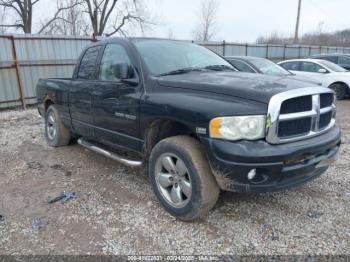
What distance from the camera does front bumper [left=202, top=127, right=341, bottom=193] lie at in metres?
2.54

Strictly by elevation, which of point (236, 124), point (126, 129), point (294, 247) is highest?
point (236, 124)

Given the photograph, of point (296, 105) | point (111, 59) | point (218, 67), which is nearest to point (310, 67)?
point (218, 67)

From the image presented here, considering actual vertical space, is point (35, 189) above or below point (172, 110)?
below

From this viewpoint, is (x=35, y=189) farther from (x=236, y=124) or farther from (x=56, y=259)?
(x=236, y=124)

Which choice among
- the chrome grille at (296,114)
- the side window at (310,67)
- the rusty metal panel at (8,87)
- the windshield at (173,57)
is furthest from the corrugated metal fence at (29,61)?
the chrome grille at (296,114)

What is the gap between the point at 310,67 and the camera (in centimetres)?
1111

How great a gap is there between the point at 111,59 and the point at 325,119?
8.96 ft

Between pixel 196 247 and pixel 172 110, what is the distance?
1.29m

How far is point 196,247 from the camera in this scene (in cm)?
271

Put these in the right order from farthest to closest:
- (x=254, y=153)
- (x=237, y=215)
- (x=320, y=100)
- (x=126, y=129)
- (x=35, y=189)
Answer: (x=35, y=189) < (x=126, y=129) < (x=237, y=215) < (x=320, y=100) < (x=254, y=153)

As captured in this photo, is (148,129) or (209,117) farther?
(148,129)

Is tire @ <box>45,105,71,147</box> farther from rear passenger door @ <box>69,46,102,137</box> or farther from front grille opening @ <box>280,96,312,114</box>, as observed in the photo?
front grille opening @ <box>280,96,312,114</box>

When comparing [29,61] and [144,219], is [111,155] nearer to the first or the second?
[144,219]

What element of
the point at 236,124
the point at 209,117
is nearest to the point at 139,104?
the point at 209,117
